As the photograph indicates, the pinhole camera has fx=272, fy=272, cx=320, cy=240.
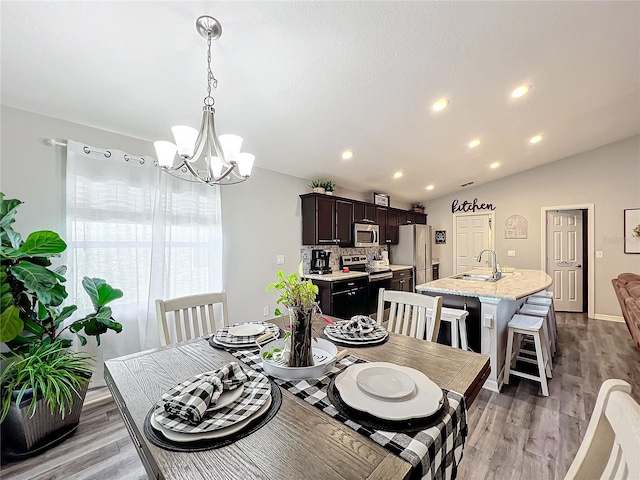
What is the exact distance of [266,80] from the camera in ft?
6.91

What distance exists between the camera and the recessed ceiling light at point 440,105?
2744 mm

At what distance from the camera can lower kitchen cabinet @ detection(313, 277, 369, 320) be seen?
3.80 meters

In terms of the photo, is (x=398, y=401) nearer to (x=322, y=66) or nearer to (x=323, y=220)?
(x=322, y=66)

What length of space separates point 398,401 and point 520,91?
3.32 m

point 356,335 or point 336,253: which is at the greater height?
point 336,253

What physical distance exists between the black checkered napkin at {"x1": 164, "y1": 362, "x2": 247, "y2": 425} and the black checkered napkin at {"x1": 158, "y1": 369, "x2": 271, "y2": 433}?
0.05ft

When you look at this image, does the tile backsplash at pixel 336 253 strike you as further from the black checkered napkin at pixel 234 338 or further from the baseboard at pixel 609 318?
the baseboard at pixel 609 318

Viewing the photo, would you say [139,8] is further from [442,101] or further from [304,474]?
[442,101]

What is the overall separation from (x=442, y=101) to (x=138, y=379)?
3237 mm

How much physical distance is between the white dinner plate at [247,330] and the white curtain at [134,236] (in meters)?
1.55

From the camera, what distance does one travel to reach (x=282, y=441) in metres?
0.76

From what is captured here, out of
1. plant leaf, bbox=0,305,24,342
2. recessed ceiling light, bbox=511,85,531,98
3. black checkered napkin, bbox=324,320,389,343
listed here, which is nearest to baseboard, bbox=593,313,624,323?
recessed ceiling light, bbox=511,85,531,98

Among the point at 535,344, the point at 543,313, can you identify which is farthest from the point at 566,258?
the point at 535,344

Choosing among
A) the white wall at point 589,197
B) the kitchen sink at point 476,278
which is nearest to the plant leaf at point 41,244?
the kitchen sink at point 476,278
